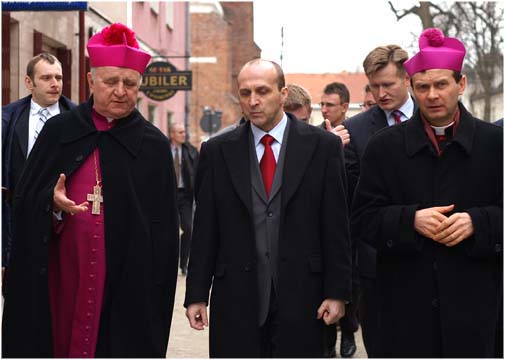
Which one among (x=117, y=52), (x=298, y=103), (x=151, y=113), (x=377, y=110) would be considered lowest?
(x=377, y=110)

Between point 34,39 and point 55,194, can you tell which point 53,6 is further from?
point 55,194

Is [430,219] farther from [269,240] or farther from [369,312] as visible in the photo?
[369,312]

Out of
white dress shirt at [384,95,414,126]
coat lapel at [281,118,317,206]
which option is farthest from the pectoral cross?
white dress shirt at [384,95,414,126]

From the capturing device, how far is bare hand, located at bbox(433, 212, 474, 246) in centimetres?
532

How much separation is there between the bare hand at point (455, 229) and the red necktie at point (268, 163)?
97cm

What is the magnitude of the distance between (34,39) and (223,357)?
1159 centimetres

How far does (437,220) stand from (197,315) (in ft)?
4.45

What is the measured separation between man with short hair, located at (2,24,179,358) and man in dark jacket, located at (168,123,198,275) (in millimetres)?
9020

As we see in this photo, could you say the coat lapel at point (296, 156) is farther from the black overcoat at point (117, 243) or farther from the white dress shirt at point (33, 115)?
the white dress shirt at point (33, 115)

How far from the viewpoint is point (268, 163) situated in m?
5.90

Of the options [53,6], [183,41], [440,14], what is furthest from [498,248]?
[183,41]

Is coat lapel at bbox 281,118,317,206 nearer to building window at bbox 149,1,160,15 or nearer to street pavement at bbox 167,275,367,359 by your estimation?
street pavement at bbox 167,275,367,359

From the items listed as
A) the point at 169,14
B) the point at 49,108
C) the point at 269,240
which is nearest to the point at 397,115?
the point at 269,240

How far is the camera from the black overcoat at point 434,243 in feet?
17.8
